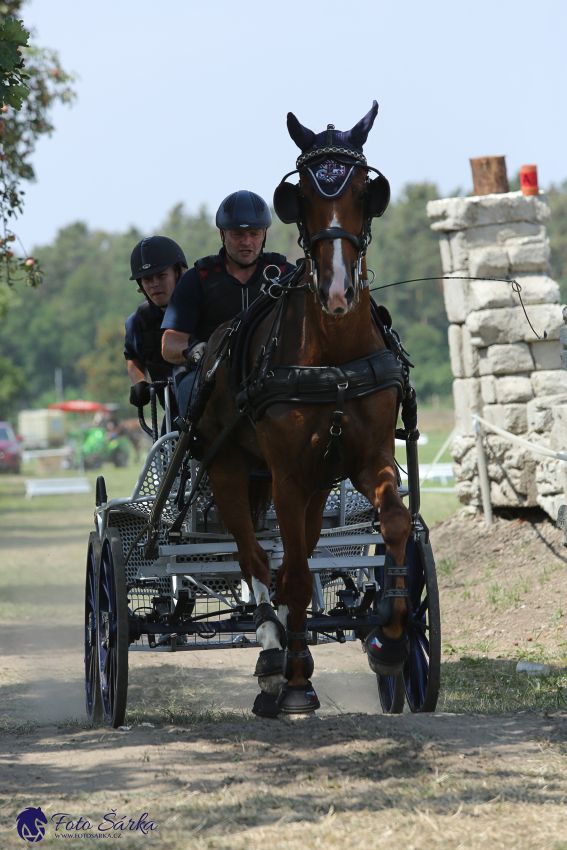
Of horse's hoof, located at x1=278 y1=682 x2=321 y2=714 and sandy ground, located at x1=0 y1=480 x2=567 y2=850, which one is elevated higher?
horse's hoof, located at x1=278 y1=682 x2=321 y2=714

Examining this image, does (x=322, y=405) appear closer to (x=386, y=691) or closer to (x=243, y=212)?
(x=243, y=212)

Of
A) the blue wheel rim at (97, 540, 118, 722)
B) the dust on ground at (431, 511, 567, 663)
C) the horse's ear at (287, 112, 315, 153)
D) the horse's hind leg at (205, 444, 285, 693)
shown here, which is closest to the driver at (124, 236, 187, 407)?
the blue wheel rim at (97, 540, 118, 722)

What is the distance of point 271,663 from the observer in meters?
4.36

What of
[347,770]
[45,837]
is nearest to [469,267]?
[347,770]

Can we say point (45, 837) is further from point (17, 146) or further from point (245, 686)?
point (17, 146)

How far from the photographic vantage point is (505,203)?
9.63 m

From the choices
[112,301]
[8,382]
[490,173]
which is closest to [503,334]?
[490,173]

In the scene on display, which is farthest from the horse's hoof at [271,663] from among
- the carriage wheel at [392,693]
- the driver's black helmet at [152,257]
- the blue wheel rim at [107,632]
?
the driver's black helmet at [152,257]

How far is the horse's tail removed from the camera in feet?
17.1

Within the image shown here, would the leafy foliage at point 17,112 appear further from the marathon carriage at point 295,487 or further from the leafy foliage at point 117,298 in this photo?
the leafy foliage at point 117,298

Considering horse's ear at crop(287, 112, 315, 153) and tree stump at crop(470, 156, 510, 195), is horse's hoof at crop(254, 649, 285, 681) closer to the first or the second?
horse's ear at crop(287, 112, 315, 153)

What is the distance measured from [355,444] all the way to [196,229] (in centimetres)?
10871

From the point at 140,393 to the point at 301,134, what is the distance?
252cm

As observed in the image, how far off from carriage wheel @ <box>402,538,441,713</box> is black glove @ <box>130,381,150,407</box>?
1946mm
